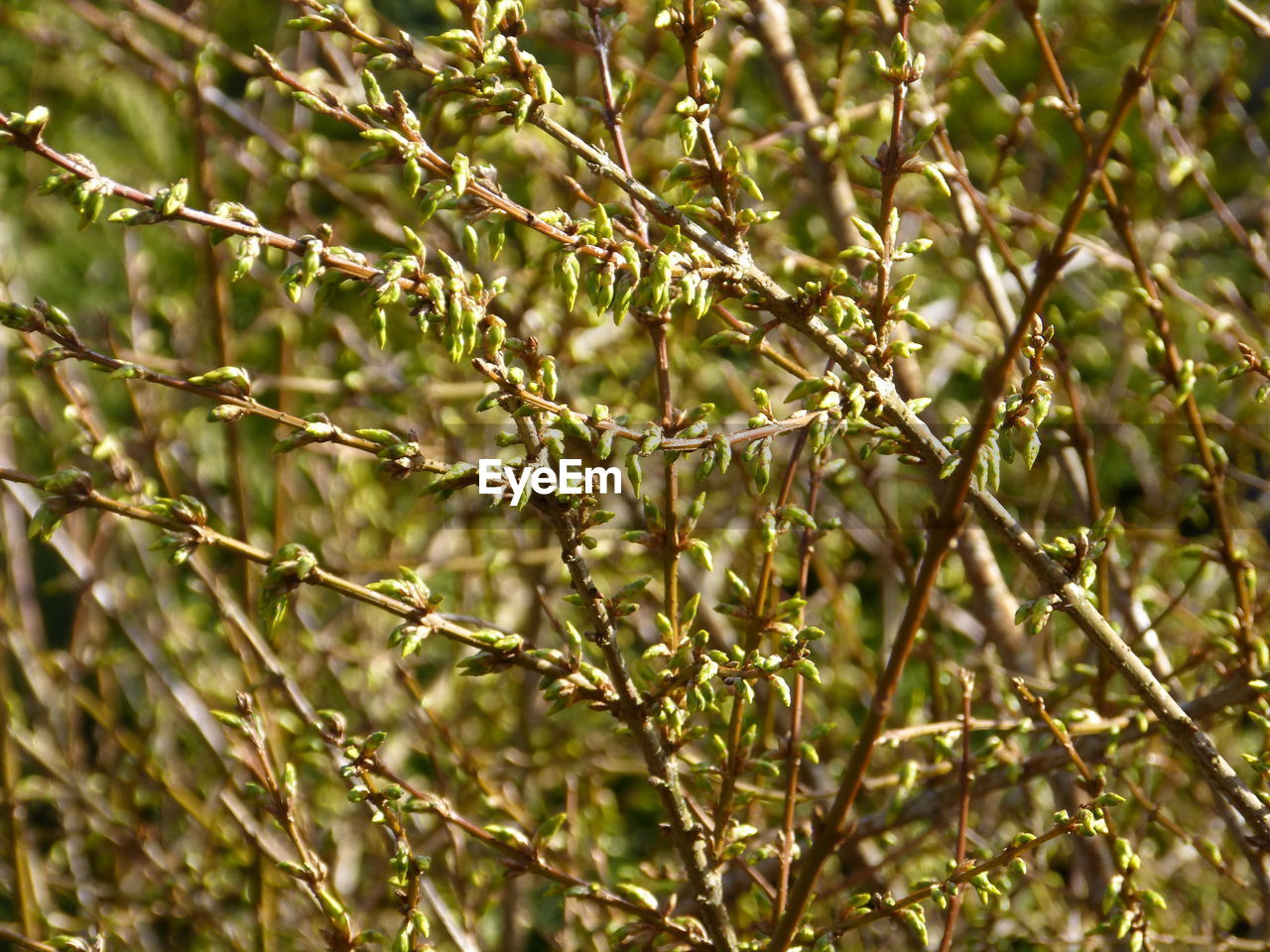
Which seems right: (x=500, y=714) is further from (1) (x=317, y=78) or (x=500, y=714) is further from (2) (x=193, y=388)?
(2) (x=193, y=388)

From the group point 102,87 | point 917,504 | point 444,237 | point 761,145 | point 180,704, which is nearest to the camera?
point 761,145

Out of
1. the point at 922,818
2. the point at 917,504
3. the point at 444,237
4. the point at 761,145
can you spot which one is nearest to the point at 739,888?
the point at 922,818

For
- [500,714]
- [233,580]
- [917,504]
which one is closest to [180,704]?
[233,580]

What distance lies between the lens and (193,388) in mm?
1172

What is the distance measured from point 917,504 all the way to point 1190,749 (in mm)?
3130

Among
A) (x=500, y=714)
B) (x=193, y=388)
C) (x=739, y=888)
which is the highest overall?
(x=193, y=388)

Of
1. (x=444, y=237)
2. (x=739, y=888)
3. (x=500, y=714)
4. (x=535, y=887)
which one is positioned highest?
(x=444, y=237)

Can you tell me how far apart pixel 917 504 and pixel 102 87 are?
13.2 ft

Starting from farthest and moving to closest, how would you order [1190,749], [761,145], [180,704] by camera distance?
[180,704] → [761,145] → [1190,749]

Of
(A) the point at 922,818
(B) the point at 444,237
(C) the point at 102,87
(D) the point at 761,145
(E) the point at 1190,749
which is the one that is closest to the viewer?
(E) the point at 1190,749

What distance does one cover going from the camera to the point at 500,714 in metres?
3.45

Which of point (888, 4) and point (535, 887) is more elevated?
point (888, 4)

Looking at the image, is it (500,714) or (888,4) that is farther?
(500,714)

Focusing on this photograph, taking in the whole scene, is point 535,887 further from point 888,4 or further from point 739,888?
point 888,4
